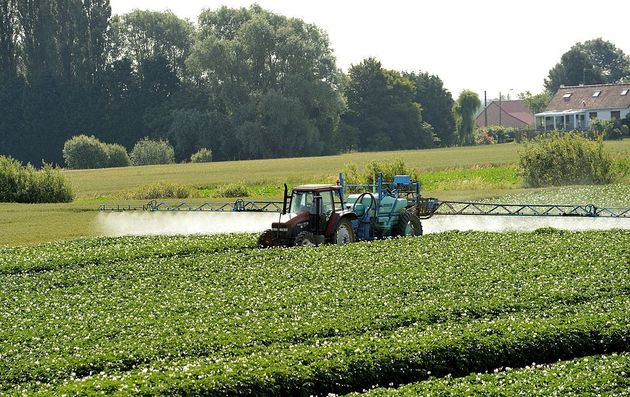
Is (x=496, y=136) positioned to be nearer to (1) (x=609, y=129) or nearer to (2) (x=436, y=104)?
(2) (x=436, y=104)

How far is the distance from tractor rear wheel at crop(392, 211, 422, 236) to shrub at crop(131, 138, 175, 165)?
270 feet

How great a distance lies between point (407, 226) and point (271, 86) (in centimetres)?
9004

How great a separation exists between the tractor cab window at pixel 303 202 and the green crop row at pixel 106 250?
266 centimetres

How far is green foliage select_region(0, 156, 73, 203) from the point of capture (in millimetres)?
66688

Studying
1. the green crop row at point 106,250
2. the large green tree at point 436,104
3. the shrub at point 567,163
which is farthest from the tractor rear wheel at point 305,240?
the large green tree at point 436,104

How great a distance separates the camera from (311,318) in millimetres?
21438

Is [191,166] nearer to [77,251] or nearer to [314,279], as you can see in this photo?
[77,251]

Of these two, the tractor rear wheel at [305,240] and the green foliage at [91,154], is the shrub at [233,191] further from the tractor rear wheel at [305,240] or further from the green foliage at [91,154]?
the green foliage at [91,154]

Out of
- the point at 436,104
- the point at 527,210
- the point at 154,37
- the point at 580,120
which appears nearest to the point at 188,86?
the point at 154,37

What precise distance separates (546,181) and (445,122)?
98866 millimetres

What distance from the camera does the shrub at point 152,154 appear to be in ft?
383

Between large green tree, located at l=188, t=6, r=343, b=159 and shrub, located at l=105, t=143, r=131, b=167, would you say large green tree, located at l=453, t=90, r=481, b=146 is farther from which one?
shrub, located at l=105, t=143, r=131, b=167

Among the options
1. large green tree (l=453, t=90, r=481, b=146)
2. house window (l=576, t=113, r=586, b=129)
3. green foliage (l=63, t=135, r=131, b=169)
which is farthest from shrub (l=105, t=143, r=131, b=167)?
large green tree (l=453, t=90, r=481, b=146)

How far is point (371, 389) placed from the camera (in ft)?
58.6
